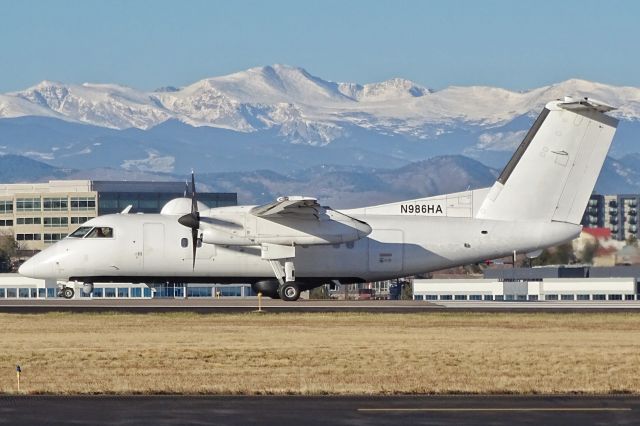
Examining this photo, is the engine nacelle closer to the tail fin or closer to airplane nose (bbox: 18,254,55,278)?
airplane nose (bbox: 18,254,55,278)

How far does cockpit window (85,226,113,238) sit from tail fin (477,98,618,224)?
49.7 feet

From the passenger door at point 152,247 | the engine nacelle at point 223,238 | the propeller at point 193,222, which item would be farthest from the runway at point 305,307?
the propeller at point 193,222

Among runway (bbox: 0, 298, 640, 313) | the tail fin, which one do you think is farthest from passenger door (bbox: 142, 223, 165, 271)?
the tail fin

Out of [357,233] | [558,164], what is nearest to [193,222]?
[357,233]

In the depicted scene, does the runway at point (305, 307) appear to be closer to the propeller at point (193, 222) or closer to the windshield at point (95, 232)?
the propeller at point (193, 222)

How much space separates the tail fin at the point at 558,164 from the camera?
172ft

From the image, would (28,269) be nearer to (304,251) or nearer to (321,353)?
(304,251)

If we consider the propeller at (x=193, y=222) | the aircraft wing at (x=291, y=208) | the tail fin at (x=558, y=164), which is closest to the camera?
the aircraft wing at (x=291, y=208)

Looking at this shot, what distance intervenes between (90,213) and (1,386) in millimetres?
139344

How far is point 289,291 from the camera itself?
2111 inches

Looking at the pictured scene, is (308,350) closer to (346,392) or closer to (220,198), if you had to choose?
(346,392)

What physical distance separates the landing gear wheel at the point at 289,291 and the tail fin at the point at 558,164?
8.35 metres

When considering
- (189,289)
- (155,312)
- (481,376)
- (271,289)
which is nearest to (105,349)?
(481,376)

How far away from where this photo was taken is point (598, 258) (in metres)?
74.1
